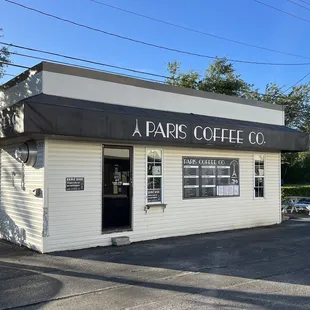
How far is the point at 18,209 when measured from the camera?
9695 millimetres

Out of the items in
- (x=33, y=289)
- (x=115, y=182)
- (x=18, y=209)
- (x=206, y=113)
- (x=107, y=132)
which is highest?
(x=206, y=113)

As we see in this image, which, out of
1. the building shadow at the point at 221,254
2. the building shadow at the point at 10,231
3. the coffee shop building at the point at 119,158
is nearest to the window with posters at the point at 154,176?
the coffee shop building at the point at 119,158

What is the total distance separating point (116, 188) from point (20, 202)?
7.96 feet

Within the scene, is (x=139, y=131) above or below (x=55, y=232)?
above

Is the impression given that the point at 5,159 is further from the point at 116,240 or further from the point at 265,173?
the point at 265,173

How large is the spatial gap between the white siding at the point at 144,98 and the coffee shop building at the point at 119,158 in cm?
3

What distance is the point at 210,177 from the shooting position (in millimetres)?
11867

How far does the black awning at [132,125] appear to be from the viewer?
792 cm

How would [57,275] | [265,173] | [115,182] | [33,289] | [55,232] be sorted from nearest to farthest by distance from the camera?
[33,289] < [57,275] < [55,232] < [115,182] < [265,173]

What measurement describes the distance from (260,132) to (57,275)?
785 cm

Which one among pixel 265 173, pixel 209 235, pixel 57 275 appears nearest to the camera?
pixel 57 275

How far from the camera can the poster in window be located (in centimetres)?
1133

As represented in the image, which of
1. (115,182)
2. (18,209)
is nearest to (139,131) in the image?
(115,182)

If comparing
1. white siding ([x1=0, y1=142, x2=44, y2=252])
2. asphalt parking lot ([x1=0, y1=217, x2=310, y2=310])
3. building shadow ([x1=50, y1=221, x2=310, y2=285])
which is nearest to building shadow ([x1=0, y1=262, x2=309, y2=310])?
asphalt parking lot ([x1=0, y1=217, x2=310, y2=310])
